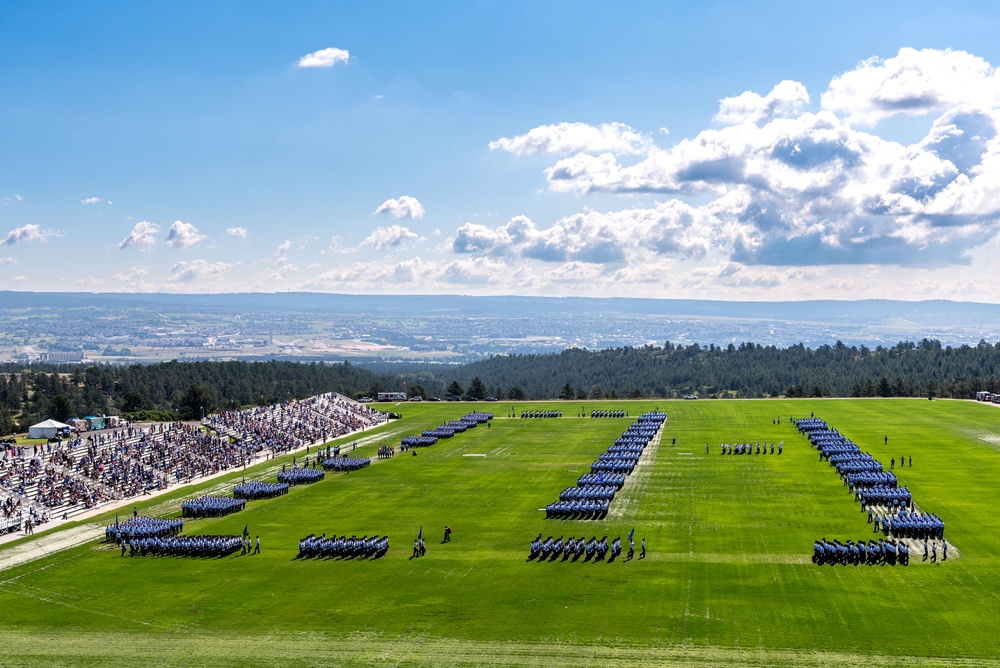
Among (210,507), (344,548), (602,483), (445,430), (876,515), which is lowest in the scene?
(210,507)

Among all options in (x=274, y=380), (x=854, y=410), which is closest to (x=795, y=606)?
(x=854, y=410)

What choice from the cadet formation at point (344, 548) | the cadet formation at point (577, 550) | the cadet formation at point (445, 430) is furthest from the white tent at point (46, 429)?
the cadet formation at point (577, 550)

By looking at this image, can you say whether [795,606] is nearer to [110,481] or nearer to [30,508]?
[30,508]

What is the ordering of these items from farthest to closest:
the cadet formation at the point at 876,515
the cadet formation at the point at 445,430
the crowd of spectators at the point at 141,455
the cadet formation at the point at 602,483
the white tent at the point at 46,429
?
the cadet formation at the point at 445,430 → the white tent at the point at 46,429 → the crowd of spectators at the point at 141,455 → the cadet formation at the point at 602,483 → the cadet formation at the point at 876,515

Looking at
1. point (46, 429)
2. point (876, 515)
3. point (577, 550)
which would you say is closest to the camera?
point (577, 550)

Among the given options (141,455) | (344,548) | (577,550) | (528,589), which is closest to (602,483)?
(577,550)

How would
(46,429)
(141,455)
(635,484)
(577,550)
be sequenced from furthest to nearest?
1. (46,429)
2. (141,455)
3. (635,484)
4. (577,550)

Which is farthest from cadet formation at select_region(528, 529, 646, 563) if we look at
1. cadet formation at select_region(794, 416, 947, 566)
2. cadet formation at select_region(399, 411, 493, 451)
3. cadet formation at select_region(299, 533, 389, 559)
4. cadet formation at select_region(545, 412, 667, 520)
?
cadet formation at select_region(399, 411, 493, 451)

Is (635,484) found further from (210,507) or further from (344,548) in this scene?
(210,507)

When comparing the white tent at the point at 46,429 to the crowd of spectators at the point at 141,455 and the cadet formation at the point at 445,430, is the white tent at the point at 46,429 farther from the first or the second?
the cadet formation at the point at 445,430
